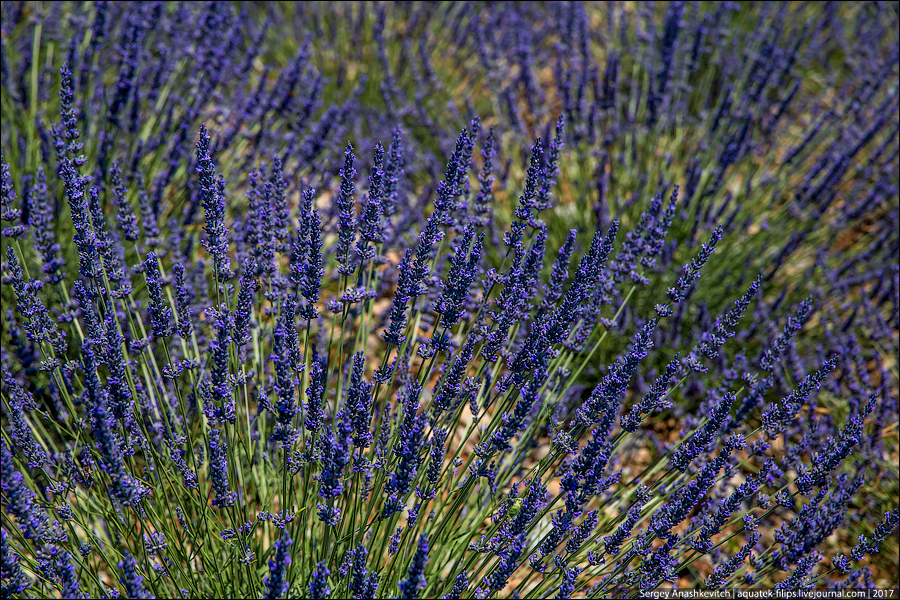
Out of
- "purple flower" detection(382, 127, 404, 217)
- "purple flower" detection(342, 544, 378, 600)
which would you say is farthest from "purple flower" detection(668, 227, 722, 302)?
"purple flower" detection(342, 544, 378, 600)

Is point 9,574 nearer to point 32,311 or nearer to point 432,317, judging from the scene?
point 32,311

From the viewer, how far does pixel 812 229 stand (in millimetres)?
4023

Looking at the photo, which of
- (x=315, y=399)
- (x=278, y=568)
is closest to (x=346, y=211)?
(x=315, y=399)

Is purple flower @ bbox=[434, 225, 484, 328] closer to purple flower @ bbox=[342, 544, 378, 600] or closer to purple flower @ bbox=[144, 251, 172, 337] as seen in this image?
purple flower @ bbox=[342, 544, 378, 600]

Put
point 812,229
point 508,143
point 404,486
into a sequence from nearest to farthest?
1. point 404,486
2. point 812,229
3. point 508,143

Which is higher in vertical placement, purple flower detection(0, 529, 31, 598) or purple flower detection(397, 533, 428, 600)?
purple flower detection(0, 529, 31, 598)

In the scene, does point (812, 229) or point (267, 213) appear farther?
point (812, 229)

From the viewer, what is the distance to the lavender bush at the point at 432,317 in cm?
195

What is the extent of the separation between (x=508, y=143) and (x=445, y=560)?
10.3ft

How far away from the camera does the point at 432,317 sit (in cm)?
295

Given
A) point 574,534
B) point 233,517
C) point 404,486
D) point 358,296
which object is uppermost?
point 358,296

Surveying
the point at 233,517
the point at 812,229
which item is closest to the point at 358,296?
the point at 233,517

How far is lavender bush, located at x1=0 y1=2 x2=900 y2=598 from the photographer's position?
1.95m

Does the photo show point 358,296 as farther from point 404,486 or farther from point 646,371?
point 646,371
